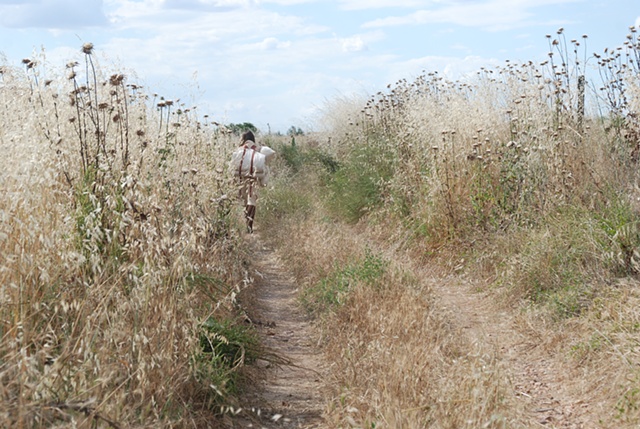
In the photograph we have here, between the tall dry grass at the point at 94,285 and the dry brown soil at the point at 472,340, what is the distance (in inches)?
20.0

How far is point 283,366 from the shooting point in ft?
19.8

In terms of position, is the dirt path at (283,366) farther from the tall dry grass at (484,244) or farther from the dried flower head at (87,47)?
the dried flower head at (87,47)

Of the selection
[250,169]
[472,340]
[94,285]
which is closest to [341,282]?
[472,340]

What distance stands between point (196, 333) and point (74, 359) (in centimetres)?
125

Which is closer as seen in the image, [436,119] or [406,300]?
[406,300]

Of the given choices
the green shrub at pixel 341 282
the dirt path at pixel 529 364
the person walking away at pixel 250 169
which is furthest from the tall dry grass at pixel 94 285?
the person walking away at pixel 250 169

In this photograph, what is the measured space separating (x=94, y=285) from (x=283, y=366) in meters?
2.06

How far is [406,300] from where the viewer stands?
20.2 feet

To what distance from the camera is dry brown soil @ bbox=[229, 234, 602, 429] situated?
16.1 feet

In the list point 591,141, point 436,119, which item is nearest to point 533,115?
point 591,141

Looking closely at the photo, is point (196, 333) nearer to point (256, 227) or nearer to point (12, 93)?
point (12, 93)

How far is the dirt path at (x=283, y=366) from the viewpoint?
16.3 ft

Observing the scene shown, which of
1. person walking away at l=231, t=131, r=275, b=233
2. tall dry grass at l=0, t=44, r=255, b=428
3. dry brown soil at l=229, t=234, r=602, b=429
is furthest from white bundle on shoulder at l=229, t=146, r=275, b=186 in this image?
tall dry grass at l=0, t=44, r=255, b=428

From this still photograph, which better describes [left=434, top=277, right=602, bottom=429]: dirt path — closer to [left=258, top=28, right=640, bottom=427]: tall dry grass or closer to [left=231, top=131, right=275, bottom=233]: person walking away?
[left=258, top=28, right=640, bottom=427]: tall dry grass
